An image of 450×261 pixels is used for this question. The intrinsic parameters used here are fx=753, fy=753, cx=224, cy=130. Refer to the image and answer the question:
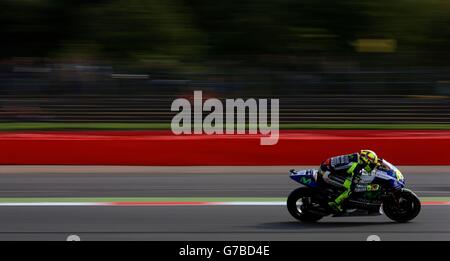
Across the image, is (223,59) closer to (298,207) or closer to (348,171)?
(298,207)

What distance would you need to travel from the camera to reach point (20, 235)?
852 cm

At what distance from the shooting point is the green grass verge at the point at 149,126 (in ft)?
60.1

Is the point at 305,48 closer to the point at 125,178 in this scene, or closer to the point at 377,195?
the point at 125,178

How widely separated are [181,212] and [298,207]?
5.54 ft

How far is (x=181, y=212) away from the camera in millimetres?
9859

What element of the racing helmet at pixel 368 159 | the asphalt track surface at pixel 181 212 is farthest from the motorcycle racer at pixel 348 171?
the asphalt track surface at pixel 181 212

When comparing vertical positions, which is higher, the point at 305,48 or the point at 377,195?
the point at 305,48

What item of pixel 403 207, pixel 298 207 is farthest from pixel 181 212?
pixel 403 207

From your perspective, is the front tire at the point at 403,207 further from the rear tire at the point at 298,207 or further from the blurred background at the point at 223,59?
the blurred background at the point at 223,59

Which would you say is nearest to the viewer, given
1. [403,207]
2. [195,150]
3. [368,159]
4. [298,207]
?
[368,159]

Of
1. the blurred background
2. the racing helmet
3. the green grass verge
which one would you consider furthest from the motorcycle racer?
the blurred background

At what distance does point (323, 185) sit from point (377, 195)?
2.07 ft

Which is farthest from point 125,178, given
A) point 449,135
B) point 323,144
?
point 449,135

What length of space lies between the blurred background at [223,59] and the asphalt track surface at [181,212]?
5.01 metres
